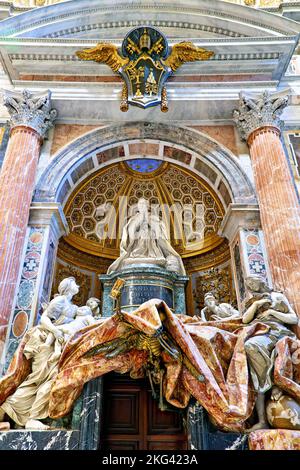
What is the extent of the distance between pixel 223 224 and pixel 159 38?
4119mm

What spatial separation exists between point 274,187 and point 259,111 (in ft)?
6.19

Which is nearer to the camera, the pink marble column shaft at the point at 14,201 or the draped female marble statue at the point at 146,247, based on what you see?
the pink marble column shaft at the point at 14,201

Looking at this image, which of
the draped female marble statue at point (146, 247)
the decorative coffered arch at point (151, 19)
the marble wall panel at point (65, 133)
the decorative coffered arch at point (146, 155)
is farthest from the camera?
the decorative coffered arch at point (151, 19)

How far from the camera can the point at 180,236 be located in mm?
9266

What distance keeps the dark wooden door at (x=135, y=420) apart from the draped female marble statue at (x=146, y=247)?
109 inches

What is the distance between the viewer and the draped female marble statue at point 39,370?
13.1ft

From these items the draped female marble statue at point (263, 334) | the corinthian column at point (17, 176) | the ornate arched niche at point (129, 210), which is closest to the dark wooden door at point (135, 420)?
the draped female marble statue at point (263, 334)

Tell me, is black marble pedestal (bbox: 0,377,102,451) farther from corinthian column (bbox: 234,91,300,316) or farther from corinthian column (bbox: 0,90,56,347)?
corinthian column (bbox: 234,91,300,316)

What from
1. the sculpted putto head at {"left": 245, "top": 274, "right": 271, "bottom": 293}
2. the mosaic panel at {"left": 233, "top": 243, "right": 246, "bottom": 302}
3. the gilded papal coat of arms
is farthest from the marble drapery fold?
the gilded papal coat of arms

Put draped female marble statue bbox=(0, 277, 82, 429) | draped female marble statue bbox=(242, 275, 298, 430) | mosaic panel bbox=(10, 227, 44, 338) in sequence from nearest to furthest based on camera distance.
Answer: draped female marble statue bbox=(242, 275, 298, 430) < draped female marble statue bbox=(0, 277, 82, 429) < mosaic panel bbox=(10, 227, 44, 338)

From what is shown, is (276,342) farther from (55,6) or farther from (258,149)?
(55,6)

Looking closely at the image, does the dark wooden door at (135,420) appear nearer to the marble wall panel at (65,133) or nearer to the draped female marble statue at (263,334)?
the draped female marble statue at (263,334)

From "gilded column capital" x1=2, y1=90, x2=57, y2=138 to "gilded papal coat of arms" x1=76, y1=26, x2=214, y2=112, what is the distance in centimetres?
129

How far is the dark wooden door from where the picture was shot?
12.5 feet
